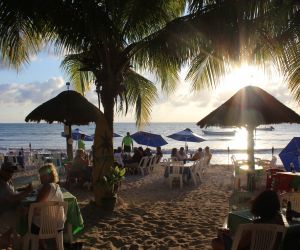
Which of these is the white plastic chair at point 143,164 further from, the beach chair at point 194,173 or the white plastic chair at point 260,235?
the white plastic chair at point 260,235

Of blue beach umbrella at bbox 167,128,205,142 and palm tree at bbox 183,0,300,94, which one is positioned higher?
palm tree at bbox 183,0,300,94

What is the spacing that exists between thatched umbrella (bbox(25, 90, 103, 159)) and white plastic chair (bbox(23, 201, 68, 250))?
16.6ft

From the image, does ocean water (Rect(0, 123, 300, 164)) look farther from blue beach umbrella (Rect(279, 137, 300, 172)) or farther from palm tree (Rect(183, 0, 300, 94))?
palm tree (Rect(183, 0, 300, 94))

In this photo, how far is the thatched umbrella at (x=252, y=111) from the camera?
326 inches

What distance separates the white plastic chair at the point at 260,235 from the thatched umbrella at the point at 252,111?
15.7 ft

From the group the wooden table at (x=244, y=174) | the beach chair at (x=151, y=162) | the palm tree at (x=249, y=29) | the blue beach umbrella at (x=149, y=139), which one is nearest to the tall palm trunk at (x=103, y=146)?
the palm tree at (x=249, y=29)

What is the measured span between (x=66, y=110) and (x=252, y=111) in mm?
4220

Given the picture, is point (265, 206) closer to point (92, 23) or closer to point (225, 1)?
point (225, 1)

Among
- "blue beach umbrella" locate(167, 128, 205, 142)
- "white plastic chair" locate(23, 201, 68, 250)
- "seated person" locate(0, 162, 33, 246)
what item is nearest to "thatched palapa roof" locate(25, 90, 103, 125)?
"seated person" locate(0, 162, 33, 246)

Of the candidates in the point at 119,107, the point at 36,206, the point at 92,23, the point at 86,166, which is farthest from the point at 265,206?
the point at 86,166

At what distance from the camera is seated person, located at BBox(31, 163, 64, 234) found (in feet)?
15.8

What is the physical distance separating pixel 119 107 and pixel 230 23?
3.88 meters

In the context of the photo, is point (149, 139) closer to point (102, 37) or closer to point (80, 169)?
point (80, 169)

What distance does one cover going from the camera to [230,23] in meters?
6.64
